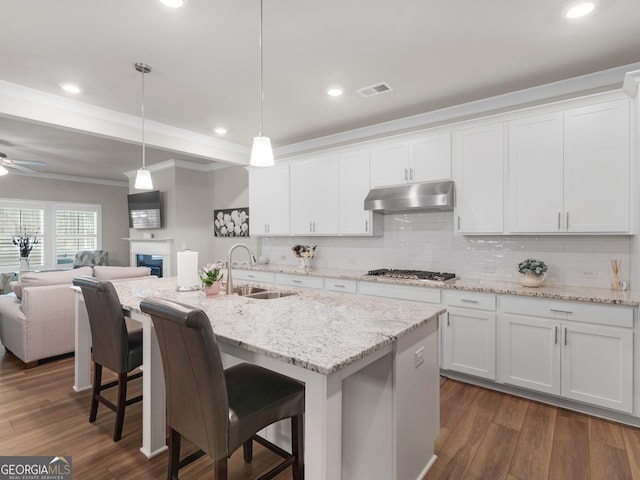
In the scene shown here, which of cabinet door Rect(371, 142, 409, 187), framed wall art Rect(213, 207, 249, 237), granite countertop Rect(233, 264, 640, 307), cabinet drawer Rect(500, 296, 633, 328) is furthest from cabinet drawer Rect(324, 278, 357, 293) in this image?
framed wall art Rect(213, 207, 249, 237)

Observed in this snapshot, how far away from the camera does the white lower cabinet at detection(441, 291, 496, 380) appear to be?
2.93m

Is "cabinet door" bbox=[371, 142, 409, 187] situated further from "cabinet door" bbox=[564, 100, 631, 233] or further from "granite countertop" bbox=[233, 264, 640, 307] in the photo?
"cabinet door" bbox=[564, 100, 631, 233]

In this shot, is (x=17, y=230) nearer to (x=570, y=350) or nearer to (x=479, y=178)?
(x=479, y=178)

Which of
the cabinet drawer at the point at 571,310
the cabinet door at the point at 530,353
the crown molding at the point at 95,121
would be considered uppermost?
the crown molding at the point at 95,121

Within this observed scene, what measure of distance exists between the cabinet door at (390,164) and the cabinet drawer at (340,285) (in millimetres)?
1155

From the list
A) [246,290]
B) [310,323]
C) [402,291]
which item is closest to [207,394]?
[310,323]

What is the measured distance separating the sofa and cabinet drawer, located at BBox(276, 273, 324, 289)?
1.92 metres

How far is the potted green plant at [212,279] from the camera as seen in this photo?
2.41 m

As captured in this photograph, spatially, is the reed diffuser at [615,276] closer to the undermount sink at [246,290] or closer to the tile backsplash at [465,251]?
the tile backsplash at [465,251]

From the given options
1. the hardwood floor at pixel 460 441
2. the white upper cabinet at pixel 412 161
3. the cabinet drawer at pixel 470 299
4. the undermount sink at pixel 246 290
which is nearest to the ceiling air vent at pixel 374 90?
the white upper cabinet at pixel 412 161

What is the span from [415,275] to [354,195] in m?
1.22

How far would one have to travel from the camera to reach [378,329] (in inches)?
62.4

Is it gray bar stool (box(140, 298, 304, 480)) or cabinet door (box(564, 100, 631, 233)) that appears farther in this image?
cabinet door (box(564, 100, 631, 233))

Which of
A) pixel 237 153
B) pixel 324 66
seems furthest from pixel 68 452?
pixel 237 153
